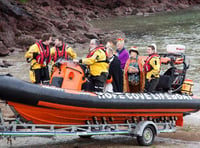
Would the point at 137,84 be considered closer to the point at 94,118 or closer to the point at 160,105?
the point at 160,105

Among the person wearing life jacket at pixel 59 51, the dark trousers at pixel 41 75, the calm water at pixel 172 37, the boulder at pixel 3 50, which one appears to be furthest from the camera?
the boulder at pixel 3 50

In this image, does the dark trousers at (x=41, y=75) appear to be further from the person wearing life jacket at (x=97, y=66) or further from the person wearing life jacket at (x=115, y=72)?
the person wearing life jacket at (x=97, y=66)

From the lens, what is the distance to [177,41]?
3262 cm

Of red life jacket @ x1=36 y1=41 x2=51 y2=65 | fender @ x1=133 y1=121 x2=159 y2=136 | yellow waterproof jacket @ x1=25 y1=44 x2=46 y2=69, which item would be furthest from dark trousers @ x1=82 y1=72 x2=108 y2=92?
yellow waterproof jacket @ x1=25 y1=44 x2=46 y2=69

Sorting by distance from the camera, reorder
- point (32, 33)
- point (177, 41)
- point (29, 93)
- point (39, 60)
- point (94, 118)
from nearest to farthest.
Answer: point (29, 93)
point (94, 118)
point (39, 60)
point (32, 33)
point (177, 41)

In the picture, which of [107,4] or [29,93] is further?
[107,4]

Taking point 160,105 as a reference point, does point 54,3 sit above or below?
above

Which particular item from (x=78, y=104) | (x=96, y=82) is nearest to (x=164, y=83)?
(x=96, y=82)

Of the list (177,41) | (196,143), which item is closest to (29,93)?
(196,143)

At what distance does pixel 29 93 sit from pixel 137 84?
2705mm

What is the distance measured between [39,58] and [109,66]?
1870 mm

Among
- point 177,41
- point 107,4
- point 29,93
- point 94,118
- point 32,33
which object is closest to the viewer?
point 29,93

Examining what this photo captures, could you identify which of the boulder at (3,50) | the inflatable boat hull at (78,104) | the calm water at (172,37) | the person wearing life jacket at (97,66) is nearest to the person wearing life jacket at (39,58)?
the person wearing life jacket at (97,66)

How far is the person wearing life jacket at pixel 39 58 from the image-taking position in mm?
10484
